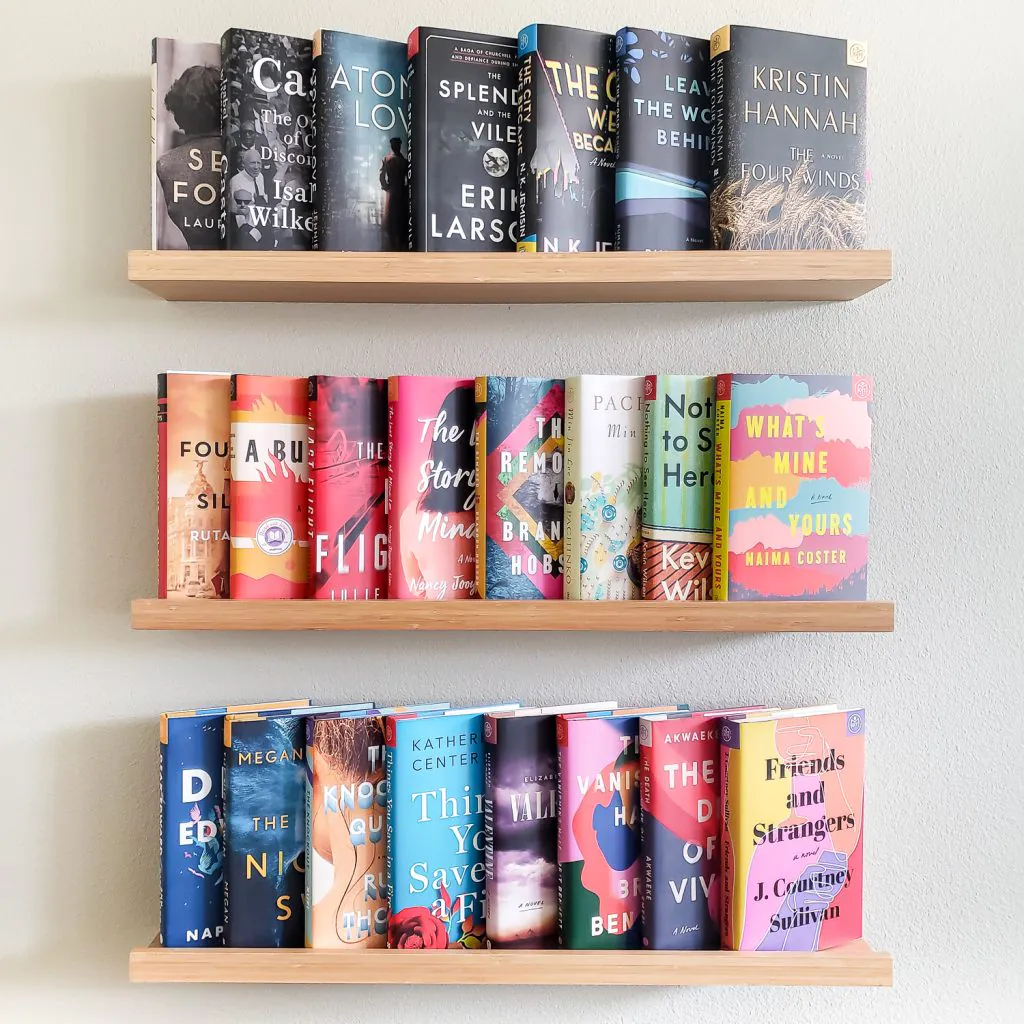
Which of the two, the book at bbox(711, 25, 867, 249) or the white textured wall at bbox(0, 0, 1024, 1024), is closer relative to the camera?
the book at bbox(711, 25, 867, 249)

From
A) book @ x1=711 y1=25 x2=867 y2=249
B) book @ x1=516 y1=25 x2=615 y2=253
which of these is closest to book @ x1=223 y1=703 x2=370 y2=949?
book @ x1=516 y1=25 x2=615 y2=253

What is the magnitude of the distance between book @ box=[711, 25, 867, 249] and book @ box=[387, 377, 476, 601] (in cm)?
35

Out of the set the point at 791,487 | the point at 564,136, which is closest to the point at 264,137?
the point at 564,136

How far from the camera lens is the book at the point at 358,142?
3.28ft

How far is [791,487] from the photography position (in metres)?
0.99

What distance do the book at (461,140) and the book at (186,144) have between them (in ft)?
0.72

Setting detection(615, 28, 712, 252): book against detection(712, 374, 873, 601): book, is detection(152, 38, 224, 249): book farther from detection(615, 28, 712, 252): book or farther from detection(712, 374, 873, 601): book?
detection(712, 374, 873, 601): book

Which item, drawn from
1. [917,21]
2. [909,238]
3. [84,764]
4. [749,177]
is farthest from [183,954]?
[917,21]

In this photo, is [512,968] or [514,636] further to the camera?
[514,636]

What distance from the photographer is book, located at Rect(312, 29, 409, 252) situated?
1001 mm

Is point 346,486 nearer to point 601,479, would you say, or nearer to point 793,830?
point 601,479

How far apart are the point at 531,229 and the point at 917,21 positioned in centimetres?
57

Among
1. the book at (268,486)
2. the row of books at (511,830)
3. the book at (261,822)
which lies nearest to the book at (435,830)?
the row of books at (511,830)

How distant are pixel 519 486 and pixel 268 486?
0.27 metres
